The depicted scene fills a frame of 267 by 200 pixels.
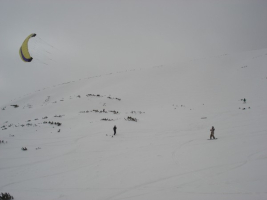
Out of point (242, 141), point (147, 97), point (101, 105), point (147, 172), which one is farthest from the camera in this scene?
point (147, 97)

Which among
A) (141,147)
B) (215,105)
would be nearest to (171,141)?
→ (141,147)

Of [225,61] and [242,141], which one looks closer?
[242,141]

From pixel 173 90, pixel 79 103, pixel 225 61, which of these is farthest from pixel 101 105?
pixel 225 61

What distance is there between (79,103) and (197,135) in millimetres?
17223

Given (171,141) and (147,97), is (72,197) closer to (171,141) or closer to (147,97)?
(171,141)

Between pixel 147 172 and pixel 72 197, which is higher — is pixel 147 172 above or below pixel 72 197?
above

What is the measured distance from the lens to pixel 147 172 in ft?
20.4

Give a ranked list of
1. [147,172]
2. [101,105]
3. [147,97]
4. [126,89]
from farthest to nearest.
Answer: [126,89]
[147,97]
[101,105]
[147,172]

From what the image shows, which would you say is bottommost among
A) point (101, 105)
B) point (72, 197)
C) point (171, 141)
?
point (72, 197)

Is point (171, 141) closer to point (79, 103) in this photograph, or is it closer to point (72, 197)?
point (72, 197)

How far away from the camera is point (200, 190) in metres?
4.70

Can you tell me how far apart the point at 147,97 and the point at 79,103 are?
10164mm

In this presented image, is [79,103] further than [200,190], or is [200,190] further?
[79,103]

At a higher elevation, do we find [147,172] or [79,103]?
[79,103]
